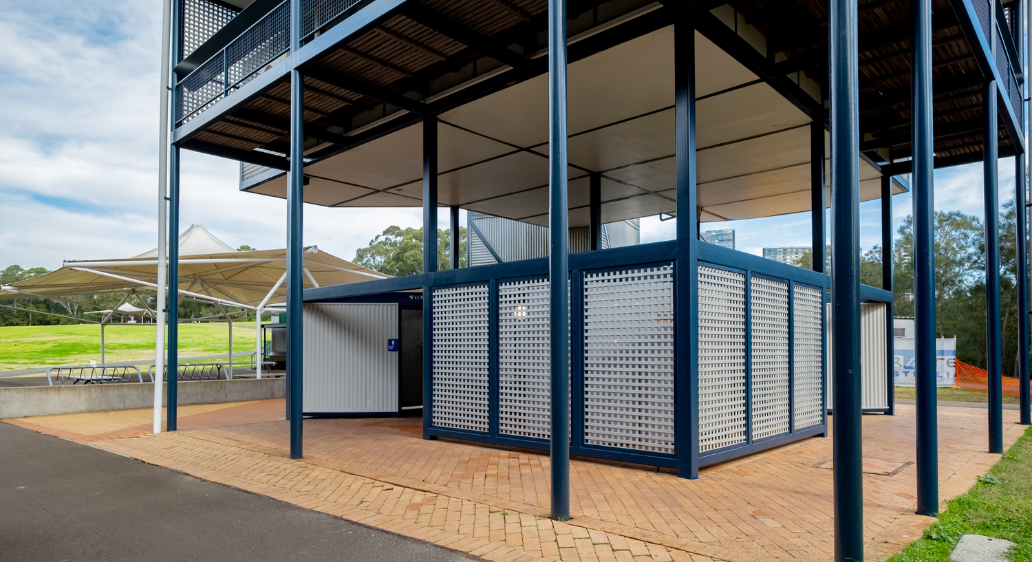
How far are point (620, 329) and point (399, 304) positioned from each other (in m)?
5.69

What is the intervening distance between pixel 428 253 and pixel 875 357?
8443 millimetres

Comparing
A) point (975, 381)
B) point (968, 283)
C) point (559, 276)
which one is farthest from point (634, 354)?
point (968, 283)

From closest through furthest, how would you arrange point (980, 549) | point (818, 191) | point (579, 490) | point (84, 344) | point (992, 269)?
point (980, 549) < point (579, 490) < point (992, 269) < point (818, 191) < point (84, 344)

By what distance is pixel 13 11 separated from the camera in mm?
54219

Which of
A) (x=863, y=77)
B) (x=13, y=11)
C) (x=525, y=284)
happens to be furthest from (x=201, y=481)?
(x=13, y=11)

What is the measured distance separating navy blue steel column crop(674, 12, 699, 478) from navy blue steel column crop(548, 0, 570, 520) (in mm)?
1760

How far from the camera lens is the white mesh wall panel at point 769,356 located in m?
7.38

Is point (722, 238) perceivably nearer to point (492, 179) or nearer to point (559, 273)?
point (492, 179)

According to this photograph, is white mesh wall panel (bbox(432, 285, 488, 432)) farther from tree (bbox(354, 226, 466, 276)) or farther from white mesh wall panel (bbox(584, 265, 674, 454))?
tree (bbox(354, 226, 466, 276))

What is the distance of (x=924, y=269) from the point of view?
5074 millimetres

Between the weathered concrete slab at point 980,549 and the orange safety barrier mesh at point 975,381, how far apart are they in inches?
618

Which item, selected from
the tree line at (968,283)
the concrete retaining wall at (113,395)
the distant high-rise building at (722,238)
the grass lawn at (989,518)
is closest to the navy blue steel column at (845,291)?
the grass lawn at (989,518)

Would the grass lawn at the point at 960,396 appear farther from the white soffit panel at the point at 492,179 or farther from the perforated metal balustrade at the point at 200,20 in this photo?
the perforated metal balustrade at the point at 200,20

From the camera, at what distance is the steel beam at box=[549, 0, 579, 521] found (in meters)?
4.80
